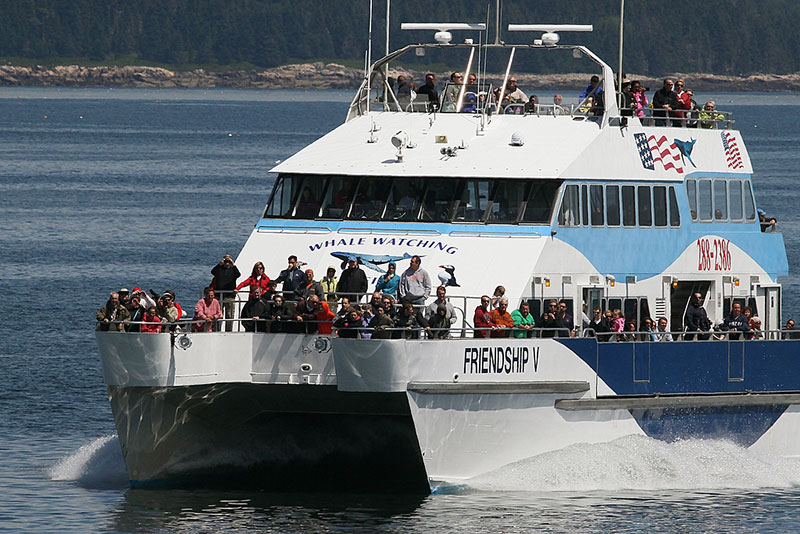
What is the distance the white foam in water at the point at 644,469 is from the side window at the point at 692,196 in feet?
11.6

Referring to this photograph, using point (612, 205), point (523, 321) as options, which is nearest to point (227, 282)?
point (523, 321)

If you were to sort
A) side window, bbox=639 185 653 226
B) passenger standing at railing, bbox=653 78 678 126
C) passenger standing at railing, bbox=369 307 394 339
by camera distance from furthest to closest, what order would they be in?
passenger standing at railing, bbox=653 78 678 126
side window, bbox=639 185 653 226
passenger standing at railing, bbox=369 307 394 339

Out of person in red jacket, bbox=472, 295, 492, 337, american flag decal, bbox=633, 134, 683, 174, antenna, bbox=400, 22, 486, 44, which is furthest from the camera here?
antenna, bbox=400, 22, 486, 44

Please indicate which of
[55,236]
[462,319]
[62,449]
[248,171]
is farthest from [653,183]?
[248,171]

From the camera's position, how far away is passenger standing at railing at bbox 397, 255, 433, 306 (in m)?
21.8

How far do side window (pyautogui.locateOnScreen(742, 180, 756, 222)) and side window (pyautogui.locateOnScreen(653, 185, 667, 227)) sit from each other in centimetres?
210

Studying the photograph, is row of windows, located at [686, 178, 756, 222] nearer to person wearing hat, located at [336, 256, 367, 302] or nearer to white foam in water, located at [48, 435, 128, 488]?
person wearing hat, located at [336, 256, 367, 302]

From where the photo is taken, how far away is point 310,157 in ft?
79.7

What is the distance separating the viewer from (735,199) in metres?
26.2

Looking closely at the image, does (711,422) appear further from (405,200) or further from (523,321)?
(405,200)

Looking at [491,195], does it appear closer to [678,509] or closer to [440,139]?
[440,139]

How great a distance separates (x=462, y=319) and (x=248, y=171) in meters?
66.2

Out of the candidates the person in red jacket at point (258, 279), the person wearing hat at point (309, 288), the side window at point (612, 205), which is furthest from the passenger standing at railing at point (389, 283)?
the side window at point (612, 205)

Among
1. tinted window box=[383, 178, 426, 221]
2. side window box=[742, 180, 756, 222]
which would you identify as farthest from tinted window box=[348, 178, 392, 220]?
side window box=[742, 180, 756, 222]
